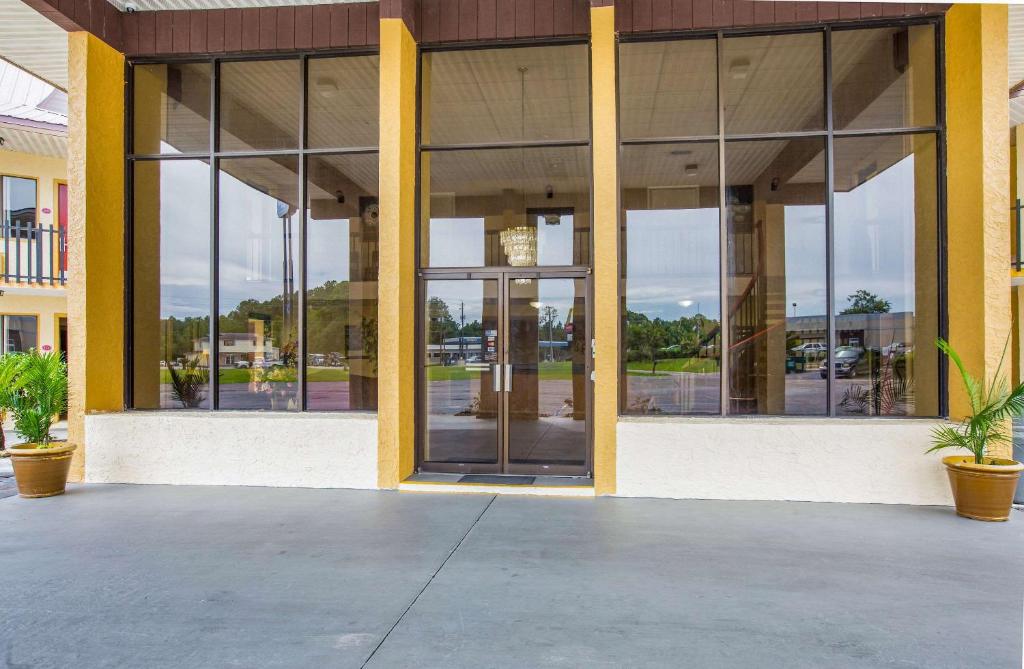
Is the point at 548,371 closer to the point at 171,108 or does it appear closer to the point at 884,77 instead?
the point at 884,77

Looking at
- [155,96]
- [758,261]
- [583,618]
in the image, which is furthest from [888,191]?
[155,96]

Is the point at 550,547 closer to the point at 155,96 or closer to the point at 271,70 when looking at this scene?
the point at 271,70

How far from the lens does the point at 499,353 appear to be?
21.2ft

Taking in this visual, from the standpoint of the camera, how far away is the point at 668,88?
22.8 feet

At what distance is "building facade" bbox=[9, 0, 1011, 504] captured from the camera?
18.6ft

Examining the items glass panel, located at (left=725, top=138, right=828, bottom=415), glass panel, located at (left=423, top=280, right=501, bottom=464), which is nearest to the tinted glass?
glass panel, located at (left=423, top=280, right=501, bottom=464)

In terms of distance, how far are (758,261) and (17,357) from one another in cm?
1000

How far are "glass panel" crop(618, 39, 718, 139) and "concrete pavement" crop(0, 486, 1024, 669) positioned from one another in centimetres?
426

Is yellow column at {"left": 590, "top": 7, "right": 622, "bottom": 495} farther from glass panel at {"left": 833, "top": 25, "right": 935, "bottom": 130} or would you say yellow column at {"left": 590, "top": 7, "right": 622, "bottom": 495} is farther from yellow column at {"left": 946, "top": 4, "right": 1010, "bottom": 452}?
yellow column at {"left": 946, "top": 4, "right": 1010, "bottom": 452}

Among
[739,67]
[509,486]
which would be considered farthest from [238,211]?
[739,67]

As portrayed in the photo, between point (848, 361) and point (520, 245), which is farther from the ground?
point (520, 245)

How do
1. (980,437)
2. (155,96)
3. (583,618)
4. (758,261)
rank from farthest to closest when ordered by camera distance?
(758,261)
(155,96)
(980,437)
(583,618)

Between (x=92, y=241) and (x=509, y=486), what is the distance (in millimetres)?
5166

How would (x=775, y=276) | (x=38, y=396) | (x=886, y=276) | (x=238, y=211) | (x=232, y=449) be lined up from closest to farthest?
(x=38, y=396) < (x=232, y=449) < (x=238, y=211) < (x=886, y=276) < (x=775, y=276)
